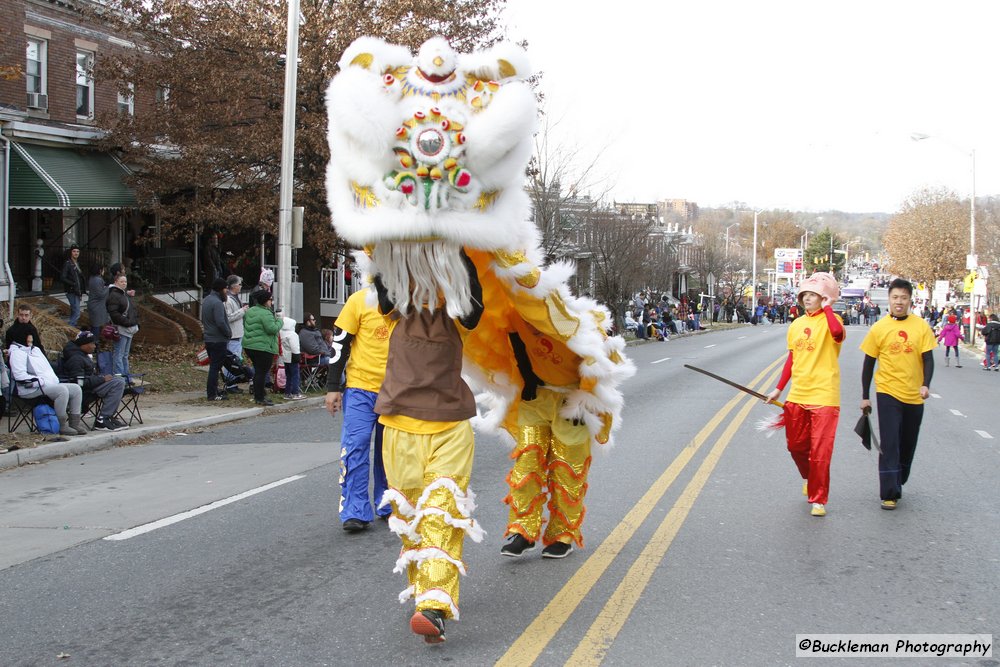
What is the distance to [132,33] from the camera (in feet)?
68.0

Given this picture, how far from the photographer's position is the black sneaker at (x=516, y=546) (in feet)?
18.9

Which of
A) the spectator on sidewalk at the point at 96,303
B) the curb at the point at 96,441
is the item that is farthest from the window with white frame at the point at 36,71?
the curb at the point at 96,441

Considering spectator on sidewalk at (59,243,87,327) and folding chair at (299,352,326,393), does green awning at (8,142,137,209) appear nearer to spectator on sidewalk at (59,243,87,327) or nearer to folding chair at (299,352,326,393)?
spectator on sidewalk at (59,243,87,327)

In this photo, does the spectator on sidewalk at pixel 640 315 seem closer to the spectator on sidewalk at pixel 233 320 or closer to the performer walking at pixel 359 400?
the spectator on sidewalk at pixel 233 320

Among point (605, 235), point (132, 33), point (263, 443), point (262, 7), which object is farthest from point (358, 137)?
point (605, 235)

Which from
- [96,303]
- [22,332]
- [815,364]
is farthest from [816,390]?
[96,303]

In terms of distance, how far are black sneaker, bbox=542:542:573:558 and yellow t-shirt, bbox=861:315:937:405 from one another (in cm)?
321

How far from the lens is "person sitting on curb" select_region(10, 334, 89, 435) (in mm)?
10477

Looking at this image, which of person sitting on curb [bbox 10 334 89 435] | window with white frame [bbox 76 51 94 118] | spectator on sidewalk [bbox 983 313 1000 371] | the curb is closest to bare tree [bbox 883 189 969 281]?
spectator on sidewalk [bbox 983 313 1000 371]

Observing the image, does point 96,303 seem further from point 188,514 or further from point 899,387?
point 899,387

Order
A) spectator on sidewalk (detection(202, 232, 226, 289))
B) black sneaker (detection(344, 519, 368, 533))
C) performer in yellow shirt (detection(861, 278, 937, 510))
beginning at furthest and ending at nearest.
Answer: spectator on sidewalk (detection(202, 232, 226, 289))
performer in yellow shirt (detection(861, 278, 937, 510))
black sneaker (detection(344, 519, 368, 533))

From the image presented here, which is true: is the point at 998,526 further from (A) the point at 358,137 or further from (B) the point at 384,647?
(A) the point at 358,137

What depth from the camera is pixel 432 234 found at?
4285 millimetres

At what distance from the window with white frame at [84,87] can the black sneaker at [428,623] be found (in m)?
21.7
